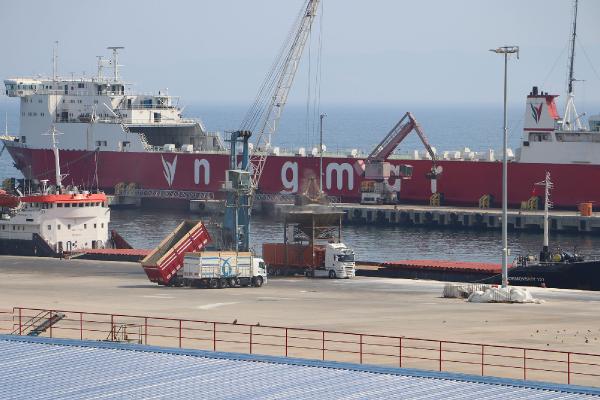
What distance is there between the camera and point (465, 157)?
12875 centimetres

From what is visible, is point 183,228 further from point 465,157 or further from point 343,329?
point 465,157

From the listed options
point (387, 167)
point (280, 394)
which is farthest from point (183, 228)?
point (387, 167)

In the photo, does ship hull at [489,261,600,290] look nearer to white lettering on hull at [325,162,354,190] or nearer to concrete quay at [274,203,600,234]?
concrete quay at [274,203,600,234]

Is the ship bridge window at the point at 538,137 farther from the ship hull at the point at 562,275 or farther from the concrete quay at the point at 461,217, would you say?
the ship hull at the point at 562,275

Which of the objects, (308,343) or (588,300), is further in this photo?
(588,300)

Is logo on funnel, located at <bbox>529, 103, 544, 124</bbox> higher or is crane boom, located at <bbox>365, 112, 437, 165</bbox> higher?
logo on funnel, located at <bbox>529, 103, 544, 124</bbox>

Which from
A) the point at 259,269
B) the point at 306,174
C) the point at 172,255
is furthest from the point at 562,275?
the point at 306,174

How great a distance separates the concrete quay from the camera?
111 m

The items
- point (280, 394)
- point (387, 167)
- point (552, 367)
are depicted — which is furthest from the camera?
point (387, 167)

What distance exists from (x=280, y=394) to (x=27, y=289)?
35.7 m

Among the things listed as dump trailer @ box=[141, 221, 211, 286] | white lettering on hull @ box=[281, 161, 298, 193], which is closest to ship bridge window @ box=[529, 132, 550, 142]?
white lettering on hull @ box=[281, 161, 298, 193]

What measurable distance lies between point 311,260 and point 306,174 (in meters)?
53.3

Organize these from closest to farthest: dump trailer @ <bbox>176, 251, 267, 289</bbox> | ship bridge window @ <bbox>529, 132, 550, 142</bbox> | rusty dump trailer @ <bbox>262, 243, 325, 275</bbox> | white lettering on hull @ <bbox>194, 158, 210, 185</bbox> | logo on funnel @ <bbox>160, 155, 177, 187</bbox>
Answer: dump trailer @ <bbox>176, 251, 267, 289</bbox> → rusty dump trailer @ <bbox>262, 243, 325, 275</bbox> → ship bridge window @ <bbox>529, 132, 550, 142</bbox> → white lettering on hull @ <bbox>194, 158, 210, 185</bbox> → logo on funnel @ <bbox>160, 155, 177, 187</bbox>

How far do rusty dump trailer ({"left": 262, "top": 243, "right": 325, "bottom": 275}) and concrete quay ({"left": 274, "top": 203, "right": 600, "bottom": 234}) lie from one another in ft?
88.6
